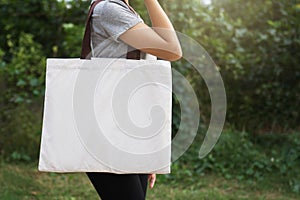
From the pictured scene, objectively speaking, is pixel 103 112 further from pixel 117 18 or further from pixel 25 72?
pixel 25 72

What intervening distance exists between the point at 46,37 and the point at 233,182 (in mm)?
2604

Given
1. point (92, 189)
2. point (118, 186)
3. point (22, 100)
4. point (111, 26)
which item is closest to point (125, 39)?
point (111, 26)

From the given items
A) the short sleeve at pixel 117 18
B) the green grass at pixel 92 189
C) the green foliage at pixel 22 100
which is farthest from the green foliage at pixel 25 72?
the short sleeve at pixel 117 18

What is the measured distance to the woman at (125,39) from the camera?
5.35 feet

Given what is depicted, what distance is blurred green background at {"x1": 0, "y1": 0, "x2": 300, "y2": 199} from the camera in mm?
4531

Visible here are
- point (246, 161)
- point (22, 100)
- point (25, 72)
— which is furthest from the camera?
point (25, 72)

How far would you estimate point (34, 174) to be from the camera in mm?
4488

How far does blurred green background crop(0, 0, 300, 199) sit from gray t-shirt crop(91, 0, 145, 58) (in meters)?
2.73

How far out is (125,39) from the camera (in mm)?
1639

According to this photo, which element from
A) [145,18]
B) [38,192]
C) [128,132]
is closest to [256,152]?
[145,18]

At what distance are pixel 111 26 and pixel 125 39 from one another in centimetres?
6

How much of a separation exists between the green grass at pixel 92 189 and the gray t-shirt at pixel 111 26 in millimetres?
2375

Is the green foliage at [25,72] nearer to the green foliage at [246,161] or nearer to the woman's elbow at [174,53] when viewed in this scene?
the green foliage at [246,161]

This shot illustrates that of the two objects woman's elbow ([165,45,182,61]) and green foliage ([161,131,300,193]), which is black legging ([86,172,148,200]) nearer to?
woman's elbow ([165,45,182,61])
